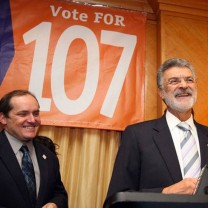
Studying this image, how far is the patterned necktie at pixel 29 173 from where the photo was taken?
1.54m

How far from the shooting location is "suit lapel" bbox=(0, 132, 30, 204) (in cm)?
149

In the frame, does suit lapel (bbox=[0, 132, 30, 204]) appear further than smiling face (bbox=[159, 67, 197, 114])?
No

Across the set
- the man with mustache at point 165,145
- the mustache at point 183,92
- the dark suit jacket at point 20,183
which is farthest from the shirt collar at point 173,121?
the dark suit jacket at point 20,183

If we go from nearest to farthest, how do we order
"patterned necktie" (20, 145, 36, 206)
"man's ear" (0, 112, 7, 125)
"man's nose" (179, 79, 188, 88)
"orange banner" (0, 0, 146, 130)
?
1. "patterned necktie" (20, 145, 36, 206)
2. "man's nose" (179, 79, 188, 88)
3. "man's ear" (0, 112, 7, 125)
4. "orange banner" (0, 0, 146, 130)

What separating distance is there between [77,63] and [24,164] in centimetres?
116

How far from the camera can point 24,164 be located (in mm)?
1597

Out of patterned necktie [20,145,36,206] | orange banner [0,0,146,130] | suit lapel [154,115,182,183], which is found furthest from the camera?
orange banner [0,0,146,130]

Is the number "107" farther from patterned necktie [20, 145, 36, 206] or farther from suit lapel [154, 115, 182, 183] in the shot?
suit lapel [154, 115, 182, 183]

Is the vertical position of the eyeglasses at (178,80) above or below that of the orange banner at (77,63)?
below

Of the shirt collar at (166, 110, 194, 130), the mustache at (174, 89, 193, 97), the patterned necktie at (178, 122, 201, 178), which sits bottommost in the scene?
the patterned necktie at (178, 122, 201, 178)

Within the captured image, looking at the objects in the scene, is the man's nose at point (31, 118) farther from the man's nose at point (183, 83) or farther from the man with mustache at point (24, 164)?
the man's nose at point (183, 83)

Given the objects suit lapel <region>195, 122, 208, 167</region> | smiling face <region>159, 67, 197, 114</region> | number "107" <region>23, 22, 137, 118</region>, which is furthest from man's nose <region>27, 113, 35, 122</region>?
suit lapel <region>195, 122, 208, 167</region>

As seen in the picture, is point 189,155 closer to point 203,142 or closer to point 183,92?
point 203,142

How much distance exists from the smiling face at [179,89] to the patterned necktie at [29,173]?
82 centimetres
